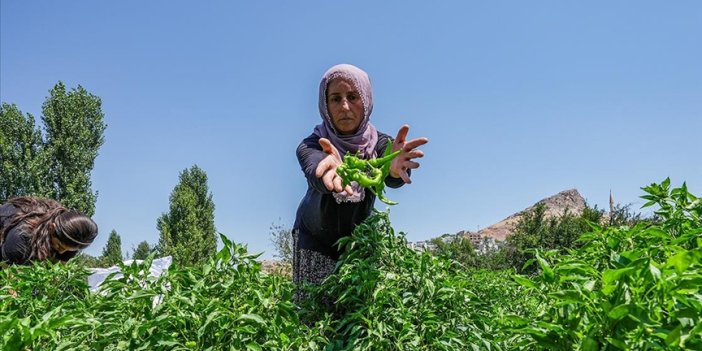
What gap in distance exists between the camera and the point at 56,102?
18.1 m

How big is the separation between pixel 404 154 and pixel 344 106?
0.42 m

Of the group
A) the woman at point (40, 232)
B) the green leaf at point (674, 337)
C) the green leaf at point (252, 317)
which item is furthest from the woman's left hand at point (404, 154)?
the woman at point (40, 232)

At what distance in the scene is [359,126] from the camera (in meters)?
2.31

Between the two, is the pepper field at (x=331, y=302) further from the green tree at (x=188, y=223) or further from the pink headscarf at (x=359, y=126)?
the green tree at (x=188, y=223)

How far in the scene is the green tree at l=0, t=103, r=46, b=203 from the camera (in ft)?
54.3

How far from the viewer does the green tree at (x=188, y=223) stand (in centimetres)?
2105

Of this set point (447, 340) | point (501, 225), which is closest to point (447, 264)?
point (447, 340)

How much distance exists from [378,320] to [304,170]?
27.5 inches

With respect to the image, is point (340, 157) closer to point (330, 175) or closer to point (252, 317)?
point (330, 175)

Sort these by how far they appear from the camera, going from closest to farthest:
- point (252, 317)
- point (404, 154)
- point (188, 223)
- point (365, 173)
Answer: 1. point (252, 317)
2. point (365, 173)
3. point (404, 154)
4. point (188, 223)

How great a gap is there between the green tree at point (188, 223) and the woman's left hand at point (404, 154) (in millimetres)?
19519

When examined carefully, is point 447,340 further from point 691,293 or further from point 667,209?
point 691,293

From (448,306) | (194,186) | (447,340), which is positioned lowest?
(447,340)

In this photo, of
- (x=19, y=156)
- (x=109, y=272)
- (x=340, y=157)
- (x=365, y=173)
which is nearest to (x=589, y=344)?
(x=365, y=173)
